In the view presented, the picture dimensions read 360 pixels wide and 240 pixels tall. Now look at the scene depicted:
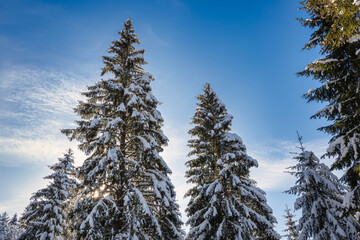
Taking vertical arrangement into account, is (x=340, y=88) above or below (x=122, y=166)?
above

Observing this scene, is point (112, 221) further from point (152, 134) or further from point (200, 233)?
point (200, 233)

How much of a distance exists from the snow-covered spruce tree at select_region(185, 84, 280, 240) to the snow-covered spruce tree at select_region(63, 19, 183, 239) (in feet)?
7.02

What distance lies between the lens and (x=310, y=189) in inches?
470

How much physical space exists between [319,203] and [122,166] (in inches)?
470

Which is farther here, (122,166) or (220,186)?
(220,186)

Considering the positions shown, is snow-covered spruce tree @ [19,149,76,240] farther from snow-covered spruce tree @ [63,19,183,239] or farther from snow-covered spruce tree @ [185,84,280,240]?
snow-covered spruce tree @ [185,84,280,240]

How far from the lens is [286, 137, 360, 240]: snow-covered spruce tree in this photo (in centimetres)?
1011

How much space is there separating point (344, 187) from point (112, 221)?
1320 cm

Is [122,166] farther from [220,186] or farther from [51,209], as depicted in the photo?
[51,209]

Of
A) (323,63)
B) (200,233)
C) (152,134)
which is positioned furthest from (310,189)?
(152,134)

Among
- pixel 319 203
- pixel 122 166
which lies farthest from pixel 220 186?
pixel 319 203

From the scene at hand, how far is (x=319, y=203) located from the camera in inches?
444

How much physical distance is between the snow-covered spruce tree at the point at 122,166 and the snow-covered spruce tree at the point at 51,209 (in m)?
9.94

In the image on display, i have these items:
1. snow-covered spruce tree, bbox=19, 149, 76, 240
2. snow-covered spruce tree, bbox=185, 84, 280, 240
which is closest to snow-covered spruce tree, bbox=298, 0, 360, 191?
snow-covered spruce tree, bbox=185, 84, 280, 240
